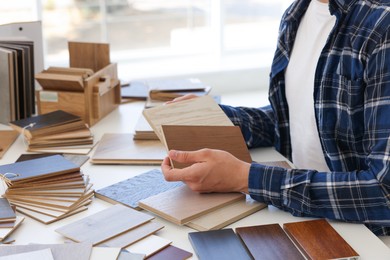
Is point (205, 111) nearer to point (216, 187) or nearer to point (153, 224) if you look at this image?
point (216, 187)

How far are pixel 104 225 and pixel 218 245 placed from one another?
10.1 inches

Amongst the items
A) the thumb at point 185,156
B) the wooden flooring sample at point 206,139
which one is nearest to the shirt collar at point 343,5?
the wooden flooring sample at point 206,139

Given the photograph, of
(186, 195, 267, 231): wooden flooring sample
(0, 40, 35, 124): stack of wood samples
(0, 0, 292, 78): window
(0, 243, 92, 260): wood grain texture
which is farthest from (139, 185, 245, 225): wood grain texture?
(0, 0, 292, 78): window

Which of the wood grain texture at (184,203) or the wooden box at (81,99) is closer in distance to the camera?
the wood grain texture at (184,203)

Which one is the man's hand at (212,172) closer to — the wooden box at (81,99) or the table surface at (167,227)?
the table surface at (167,227)

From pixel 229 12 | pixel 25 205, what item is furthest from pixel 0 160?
pixel 229 12

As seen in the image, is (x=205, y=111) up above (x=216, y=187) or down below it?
above

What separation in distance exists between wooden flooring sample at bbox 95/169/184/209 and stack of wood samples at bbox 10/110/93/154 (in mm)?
322

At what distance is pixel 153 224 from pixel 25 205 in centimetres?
33

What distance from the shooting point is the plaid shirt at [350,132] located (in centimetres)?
142

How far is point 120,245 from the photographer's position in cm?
131

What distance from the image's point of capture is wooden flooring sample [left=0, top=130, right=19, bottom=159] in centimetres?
193

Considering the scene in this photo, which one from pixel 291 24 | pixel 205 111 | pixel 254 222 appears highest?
pixel 291 24

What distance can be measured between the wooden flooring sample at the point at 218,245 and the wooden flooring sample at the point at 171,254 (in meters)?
0.02
